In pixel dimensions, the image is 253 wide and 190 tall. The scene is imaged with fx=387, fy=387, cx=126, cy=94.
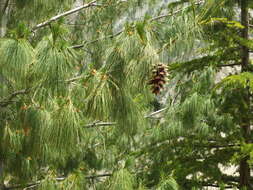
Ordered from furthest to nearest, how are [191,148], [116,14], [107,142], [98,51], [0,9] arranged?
[107,142], [116,14], [191,148], [98,51], [0,9]

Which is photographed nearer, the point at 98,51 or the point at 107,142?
→ the point at 98,51

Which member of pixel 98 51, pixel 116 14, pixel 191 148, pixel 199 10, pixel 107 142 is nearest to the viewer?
pixel 199 10

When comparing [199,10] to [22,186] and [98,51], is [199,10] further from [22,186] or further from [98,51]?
[22,186]

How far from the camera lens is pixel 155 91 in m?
2.09

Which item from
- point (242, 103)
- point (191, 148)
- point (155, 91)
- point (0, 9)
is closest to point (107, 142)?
point (191, 148)

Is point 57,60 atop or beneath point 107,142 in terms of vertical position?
atop

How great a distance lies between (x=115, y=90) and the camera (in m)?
2.09

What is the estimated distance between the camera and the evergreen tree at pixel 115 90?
6.57 feet

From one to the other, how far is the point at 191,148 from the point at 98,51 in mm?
1298

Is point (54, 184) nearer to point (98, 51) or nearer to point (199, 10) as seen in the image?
point (98, 51)


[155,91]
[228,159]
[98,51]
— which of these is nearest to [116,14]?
[98,51]

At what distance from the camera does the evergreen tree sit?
6.57 feet

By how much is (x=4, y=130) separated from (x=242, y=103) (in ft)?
6.83

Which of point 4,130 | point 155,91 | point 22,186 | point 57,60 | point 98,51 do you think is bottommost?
point 22,186
